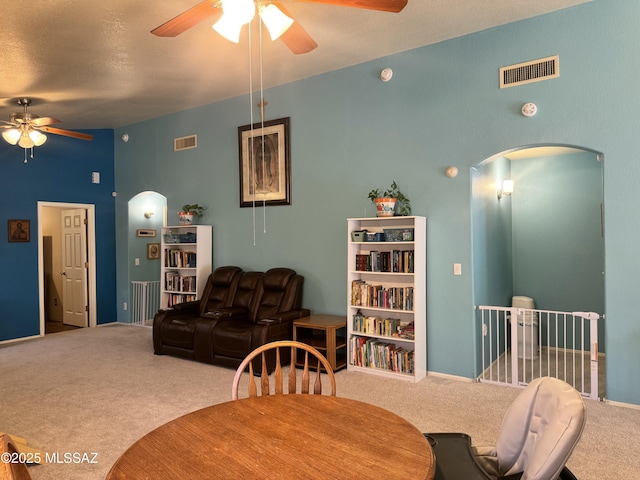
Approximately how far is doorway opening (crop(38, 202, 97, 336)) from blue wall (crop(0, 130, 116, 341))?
0.34 feet

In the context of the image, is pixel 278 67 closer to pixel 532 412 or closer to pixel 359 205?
pixel 359 205

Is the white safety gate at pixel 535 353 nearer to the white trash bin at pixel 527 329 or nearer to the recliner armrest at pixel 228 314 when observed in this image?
the white trash bin at pixel 527 329

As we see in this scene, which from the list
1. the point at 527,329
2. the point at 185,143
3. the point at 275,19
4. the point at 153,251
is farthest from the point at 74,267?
the point at 527,329

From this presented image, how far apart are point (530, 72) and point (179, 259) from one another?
4868mm

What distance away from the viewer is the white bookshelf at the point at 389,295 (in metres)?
4.28

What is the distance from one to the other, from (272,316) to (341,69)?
9.47 feet

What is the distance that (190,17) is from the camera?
2449 mm

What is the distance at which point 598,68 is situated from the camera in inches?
142

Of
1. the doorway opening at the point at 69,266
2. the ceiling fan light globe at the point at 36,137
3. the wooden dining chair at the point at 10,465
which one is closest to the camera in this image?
the wooden dining chair at the point at 10,465

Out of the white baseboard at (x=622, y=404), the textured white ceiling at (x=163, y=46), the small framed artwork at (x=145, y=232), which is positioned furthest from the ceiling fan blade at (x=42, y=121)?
the white baseboard at (x=622, y=404)

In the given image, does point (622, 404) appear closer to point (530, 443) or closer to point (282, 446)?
point (530, 443)

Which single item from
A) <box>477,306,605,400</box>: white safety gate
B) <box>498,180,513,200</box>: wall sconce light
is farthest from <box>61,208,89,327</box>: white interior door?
<box>498,180,513,200</box>: wall sconce light

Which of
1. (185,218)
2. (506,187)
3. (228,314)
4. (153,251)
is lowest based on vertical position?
(228,314)

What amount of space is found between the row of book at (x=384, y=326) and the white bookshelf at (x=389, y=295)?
1 centimetres
